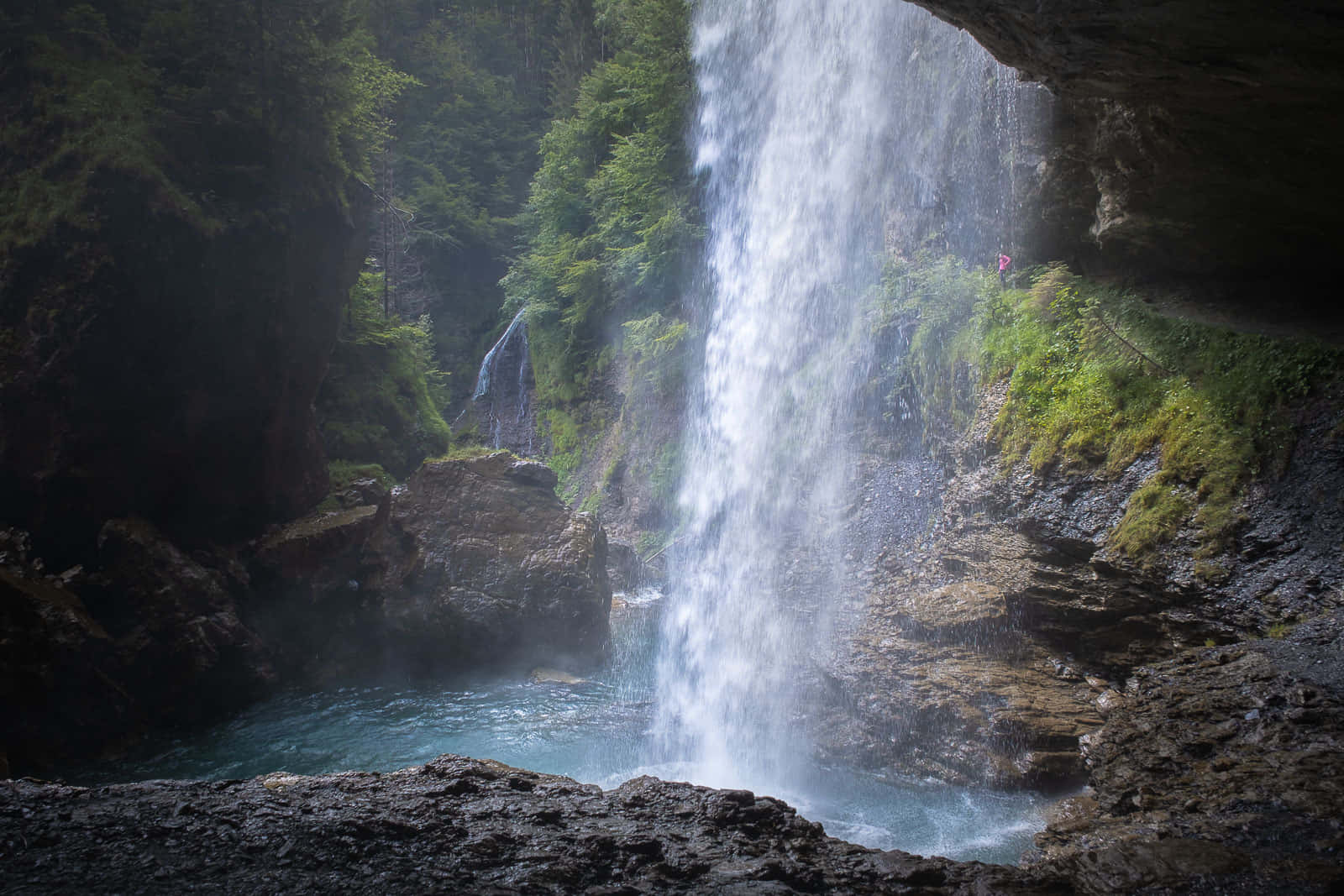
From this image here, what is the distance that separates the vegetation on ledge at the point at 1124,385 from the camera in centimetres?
508

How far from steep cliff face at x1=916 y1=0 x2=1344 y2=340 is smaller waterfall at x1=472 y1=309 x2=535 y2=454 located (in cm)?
1627

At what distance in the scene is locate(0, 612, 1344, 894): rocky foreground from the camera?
2.84m

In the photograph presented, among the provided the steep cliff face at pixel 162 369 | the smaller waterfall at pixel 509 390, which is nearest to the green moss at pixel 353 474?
the steep cliff face at pixel 162 369

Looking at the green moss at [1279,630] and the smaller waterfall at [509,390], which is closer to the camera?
the green moss at [1279,630]

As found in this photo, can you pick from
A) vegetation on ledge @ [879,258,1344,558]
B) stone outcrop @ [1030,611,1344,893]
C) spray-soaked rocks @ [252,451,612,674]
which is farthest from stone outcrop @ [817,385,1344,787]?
spray-soaked rocks @ [252,451,612,674]

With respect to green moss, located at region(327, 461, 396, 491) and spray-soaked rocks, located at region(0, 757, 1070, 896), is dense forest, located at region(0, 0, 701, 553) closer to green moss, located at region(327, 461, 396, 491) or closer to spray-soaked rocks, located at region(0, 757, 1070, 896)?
green moss, located at region(327, 461, 396, 491)

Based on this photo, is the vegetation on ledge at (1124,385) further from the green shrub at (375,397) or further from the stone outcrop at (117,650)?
the green shrub at (375,397)

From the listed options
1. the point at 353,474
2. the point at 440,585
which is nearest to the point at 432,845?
the point at 440,585

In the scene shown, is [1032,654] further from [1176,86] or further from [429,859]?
[429,859]

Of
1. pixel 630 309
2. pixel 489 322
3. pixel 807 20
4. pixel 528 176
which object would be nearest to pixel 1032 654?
pixel 807 20

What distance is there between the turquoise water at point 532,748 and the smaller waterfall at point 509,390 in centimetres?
1196

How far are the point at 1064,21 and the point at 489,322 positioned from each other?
23.4 m

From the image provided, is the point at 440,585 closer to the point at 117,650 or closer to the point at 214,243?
the point at 117,650

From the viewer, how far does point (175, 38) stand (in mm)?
9320
